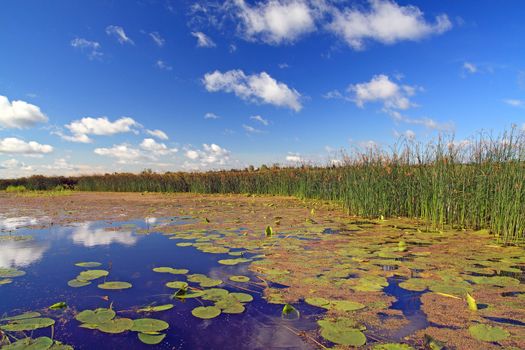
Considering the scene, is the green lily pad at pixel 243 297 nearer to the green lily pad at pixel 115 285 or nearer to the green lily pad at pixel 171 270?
the green lily pad at pixel 171 270

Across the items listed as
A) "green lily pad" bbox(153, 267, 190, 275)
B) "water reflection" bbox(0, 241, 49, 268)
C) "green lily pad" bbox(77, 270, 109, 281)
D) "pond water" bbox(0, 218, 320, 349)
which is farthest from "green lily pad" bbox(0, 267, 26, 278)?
"green lily pad" bbox(153, 267, 190, 275)

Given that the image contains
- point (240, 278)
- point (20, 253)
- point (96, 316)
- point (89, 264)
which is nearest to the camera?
point (96, 316)

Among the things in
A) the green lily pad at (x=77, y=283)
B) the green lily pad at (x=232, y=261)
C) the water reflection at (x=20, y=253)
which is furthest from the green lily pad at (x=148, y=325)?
the water reflection at (x=20, y=253)

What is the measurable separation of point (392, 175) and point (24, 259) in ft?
22.1

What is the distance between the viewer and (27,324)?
234 cm

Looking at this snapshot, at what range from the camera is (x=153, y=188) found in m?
21.6

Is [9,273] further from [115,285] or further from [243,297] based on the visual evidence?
[243,297]

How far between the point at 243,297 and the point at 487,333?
1.76 metres

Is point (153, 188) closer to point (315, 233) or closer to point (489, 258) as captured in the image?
point (315, 233)

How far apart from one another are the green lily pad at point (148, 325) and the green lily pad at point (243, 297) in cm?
67

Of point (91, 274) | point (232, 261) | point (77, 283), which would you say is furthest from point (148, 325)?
point (232, 261)

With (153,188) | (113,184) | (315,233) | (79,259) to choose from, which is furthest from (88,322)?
(113,184)

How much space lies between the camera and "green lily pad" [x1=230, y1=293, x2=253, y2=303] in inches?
111

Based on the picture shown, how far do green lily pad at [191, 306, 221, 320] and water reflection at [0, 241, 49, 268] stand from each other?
2.72 m
